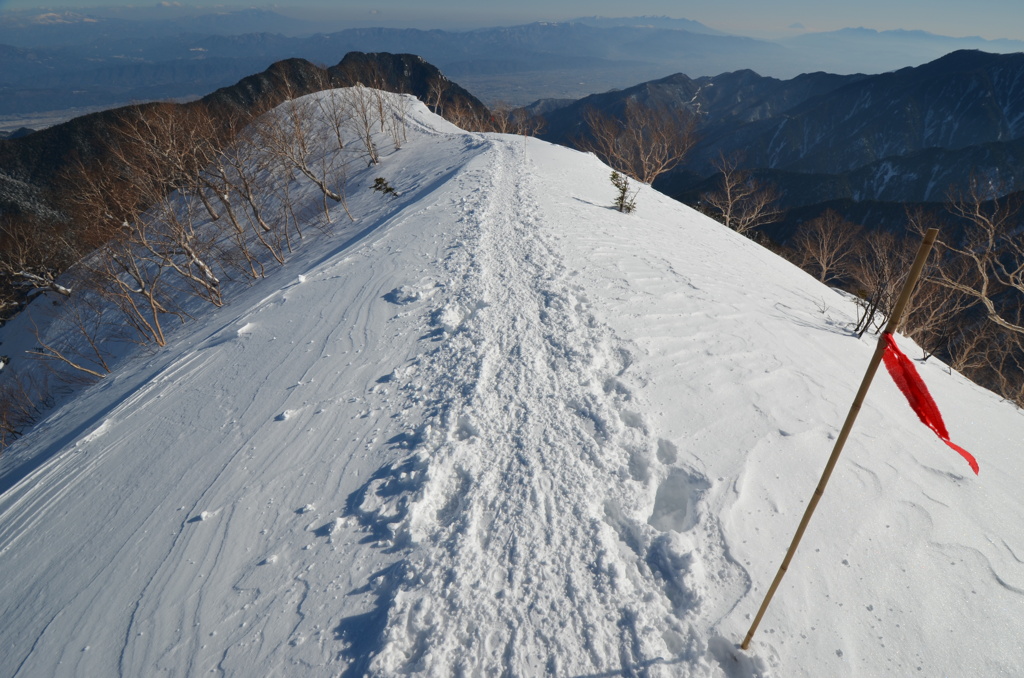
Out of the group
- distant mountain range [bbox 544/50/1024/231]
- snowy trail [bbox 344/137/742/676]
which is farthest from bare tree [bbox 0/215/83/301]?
distant mountain range [bbox 544/50/1024/231]

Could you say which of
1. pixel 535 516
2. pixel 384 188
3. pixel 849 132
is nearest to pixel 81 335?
pixel 384 188

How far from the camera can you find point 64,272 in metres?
23.4

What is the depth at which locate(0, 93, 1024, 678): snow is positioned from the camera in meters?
3.46

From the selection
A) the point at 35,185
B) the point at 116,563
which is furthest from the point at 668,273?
the point at 35,185

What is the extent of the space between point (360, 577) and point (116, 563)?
274cm

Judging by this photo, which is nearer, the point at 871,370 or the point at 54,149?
the point at 871,370

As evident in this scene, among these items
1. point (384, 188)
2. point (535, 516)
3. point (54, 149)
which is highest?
point (54, 149)

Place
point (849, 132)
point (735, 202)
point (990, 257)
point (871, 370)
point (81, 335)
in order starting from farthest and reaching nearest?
point (849, 132), point (735, 202), point (81, 335), point (990, 257), point (871, 370)

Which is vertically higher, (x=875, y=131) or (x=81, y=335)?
(x=81, y=335)

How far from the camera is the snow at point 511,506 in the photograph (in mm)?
3461

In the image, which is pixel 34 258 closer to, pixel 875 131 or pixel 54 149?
pixel 54 149

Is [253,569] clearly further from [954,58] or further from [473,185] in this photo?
[954,58]

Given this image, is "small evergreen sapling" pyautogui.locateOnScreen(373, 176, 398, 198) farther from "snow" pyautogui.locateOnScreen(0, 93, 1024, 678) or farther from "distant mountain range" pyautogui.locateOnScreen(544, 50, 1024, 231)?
"distant mountain range" pyautogui.locateOnScreen(544, 50, 1024, 231)

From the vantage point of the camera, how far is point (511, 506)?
4.47 meters
